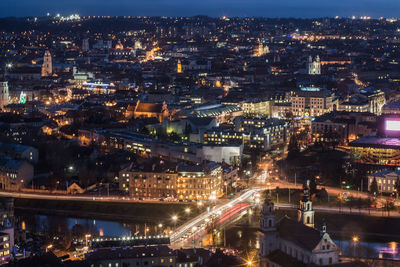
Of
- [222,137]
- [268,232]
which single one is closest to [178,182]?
[222,137]

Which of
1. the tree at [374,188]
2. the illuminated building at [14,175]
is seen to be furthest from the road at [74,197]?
the tree at [374,188]

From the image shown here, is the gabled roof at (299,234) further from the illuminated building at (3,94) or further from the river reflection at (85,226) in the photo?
the illuminated building at (3,94)

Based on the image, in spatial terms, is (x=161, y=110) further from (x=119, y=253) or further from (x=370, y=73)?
(x=370, y=73)

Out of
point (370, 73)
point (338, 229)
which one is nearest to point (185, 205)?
point (338, 229)

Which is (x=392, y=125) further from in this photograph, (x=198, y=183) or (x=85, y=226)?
(x=85, y=226)

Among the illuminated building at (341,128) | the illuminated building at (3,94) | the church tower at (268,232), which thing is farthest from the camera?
the illuminated building at (3,94)

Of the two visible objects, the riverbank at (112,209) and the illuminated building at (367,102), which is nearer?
the riverbank at (112,209)

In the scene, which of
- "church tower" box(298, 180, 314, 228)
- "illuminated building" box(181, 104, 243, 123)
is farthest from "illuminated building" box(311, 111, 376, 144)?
"church tower" box(298, 180, 314, 228)
